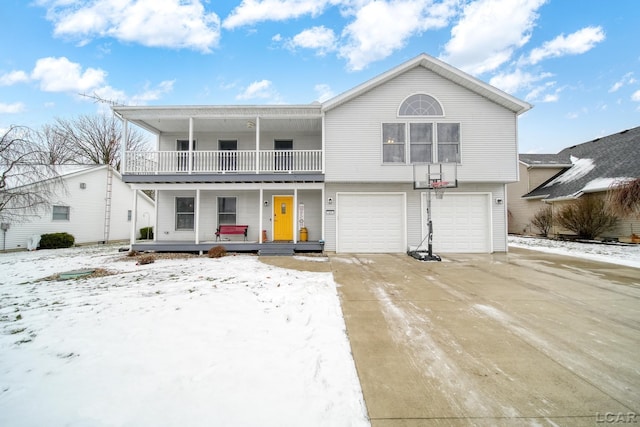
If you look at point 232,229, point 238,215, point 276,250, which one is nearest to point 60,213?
point 238,215

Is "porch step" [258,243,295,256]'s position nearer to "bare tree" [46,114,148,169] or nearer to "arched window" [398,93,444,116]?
"arched window" [398,93,444,116]

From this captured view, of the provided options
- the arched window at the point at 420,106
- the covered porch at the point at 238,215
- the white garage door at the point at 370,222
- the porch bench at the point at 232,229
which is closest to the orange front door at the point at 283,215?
the covered porch at the point at 238,215

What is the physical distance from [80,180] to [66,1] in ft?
28.4

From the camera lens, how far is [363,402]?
222 cm

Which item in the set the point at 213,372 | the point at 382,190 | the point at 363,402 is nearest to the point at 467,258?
the point at 382,190

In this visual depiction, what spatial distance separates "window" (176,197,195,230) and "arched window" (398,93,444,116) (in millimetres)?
9827

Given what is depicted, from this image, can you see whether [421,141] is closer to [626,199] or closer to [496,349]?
[496,349]

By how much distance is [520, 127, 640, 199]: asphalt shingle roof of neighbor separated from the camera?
14.0m

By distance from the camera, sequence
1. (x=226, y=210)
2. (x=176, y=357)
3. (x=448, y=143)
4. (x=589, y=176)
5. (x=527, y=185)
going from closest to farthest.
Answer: (x=176, y=357) < (x=448, y=143) < (x=226, y=210) < (x=589, y=176) < (x=527, y=185)

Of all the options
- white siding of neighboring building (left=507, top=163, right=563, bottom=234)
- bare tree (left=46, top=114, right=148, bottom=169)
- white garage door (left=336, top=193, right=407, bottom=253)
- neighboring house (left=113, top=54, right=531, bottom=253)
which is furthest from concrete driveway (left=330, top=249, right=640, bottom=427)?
bare tree (left=46, top=114, right=148, bottom=169)

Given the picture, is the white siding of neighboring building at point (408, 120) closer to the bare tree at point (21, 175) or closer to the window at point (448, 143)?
the window at point (448, 143)

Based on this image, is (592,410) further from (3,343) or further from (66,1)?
(66,1)

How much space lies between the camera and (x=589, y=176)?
1547cm

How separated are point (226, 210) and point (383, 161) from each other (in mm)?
7121
